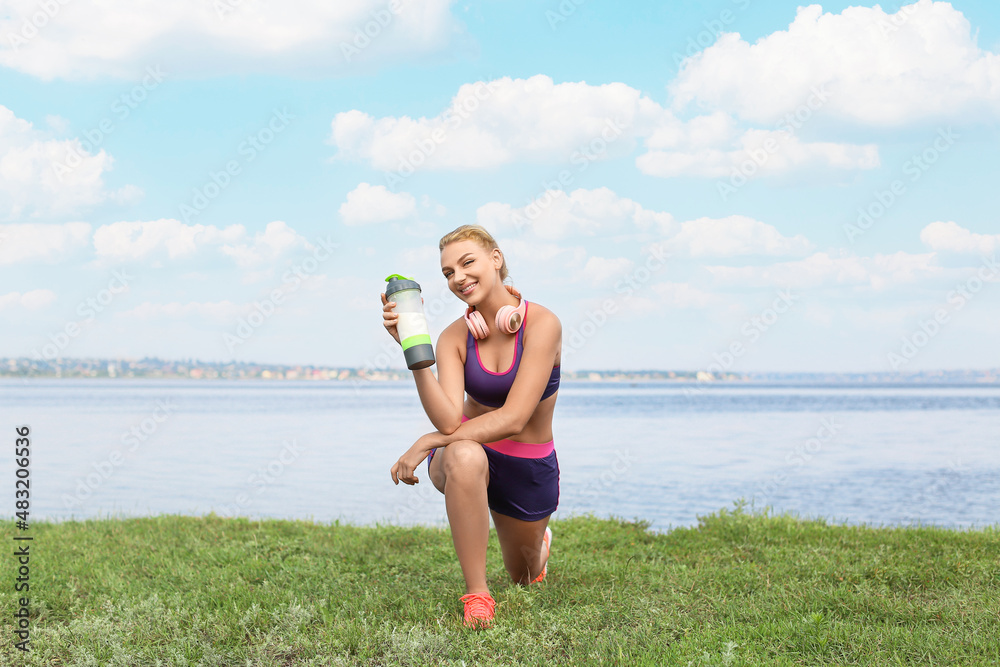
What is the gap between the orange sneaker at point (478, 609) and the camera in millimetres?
4117

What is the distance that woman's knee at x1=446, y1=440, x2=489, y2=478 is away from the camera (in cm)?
415

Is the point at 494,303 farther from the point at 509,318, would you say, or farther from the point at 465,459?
the point at 465,459

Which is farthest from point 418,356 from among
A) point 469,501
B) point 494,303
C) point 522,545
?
point 522,545

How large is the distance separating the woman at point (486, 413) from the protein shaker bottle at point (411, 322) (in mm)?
66

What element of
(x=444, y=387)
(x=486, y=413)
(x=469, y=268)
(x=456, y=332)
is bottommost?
(x=486, y=413)

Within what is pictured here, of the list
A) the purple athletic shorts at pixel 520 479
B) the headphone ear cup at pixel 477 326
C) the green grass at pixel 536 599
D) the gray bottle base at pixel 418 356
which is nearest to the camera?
the green grass at pixel 536 599

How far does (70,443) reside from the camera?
26516 millimetres

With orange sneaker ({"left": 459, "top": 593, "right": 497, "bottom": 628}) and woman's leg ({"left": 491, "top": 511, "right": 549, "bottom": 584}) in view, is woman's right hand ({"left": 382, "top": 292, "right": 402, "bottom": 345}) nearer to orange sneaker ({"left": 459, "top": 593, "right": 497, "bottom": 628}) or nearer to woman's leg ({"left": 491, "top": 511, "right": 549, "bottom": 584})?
woman's leg ({"left": 491, "top": 511, "right": 549, "bottom": 584})

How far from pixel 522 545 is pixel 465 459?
1.01 m

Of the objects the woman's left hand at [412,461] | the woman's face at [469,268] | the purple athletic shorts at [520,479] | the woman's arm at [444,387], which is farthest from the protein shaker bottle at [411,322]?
the purple athletic shorts at [520,479]

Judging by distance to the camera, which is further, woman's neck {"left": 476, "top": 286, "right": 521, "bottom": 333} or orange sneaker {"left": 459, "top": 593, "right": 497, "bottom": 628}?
woman's neck {"left": 476, "top": 286, "right": 521, "bottom": 333}

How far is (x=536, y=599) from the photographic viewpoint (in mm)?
4637

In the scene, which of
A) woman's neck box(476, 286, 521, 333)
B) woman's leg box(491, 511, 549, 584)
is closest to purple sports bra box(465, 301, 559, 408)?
woman's neck box(476, 286, 521, 333)

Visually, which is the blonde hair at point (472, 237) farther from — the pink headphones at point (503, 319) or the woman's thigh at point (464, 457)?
the woman's thigh at point (464, 457)
